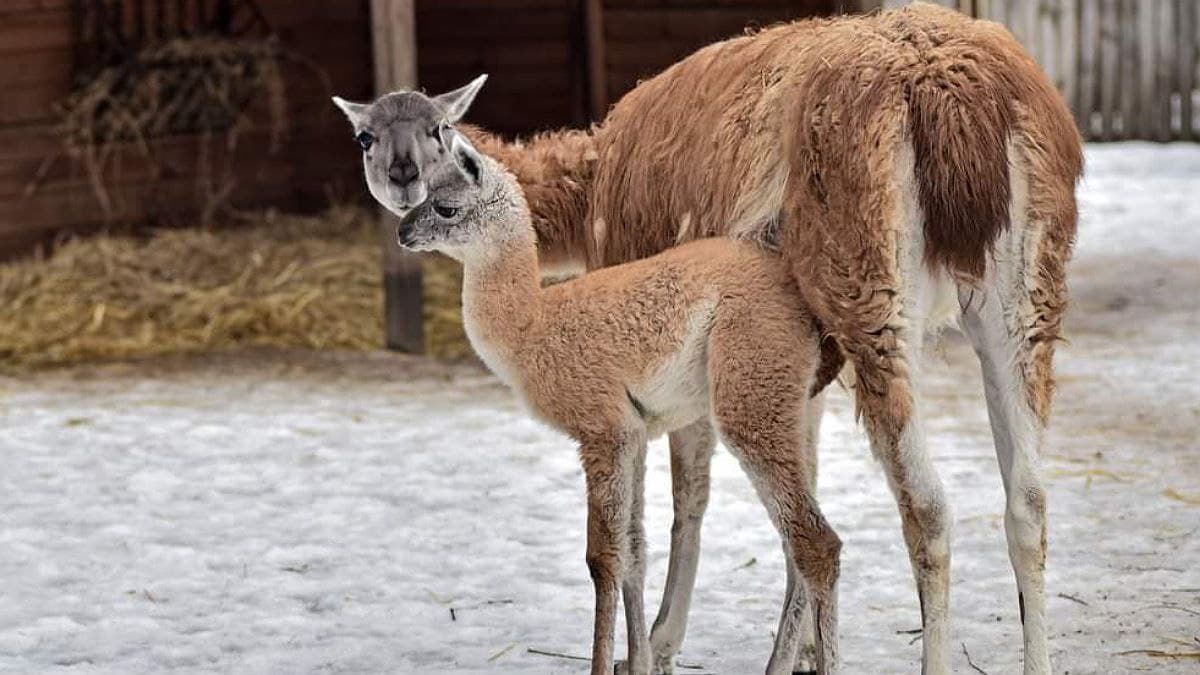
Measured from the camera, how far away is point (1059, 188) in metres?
4.02

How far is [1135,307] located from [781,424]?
5.64 m

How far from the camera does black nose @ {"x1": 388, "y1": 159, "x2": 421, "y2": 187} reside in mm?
4496

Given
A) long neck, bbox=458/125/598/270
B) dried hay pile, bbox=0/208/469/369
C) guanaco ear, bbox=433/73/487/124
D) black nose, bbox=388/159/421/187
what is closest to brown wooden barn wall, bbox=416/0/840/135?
dried hay pile, bbox=0/208/469/369

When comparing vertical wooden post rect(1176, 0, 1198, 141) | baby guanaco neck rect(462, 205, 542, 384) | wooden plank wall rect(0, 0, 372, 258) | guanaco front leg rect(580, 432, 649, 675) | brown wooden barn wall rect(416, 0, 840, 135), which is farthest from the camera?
vertical wooden post rect(1176, 0, 1198, 141)

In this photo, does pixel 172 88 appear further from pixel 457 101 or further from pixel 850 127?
pixel 850 127

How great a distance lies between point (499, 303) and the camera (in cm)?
429

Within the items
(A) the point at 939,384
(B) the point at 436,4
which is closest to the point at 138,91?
(B) the point at 436,4

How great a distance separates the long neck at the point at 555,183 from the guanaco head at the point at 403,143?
0.36m

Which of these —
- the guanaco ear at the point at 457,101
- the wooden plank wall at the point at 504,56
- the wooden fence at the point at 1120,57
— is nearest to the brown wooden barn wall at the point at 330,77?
the wooden plank wall at the point at 504,56

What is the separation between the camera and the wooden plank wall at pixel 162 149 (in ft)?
33.6

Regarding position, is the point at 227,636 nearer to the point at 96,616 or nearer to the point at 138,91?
the point at 96,616

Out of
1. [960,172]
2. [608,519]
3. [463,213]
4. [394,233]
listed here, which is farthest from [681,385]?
[394,233]

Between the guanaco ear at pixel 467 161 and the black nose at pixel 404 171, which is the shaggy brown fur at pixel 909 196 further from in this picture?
the black nose at pixel 404 171

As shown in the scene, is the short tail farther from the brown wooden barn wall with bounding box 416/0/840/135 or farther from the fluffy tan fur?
the brown wooden barn wall with bounding box 416/0/840/135
